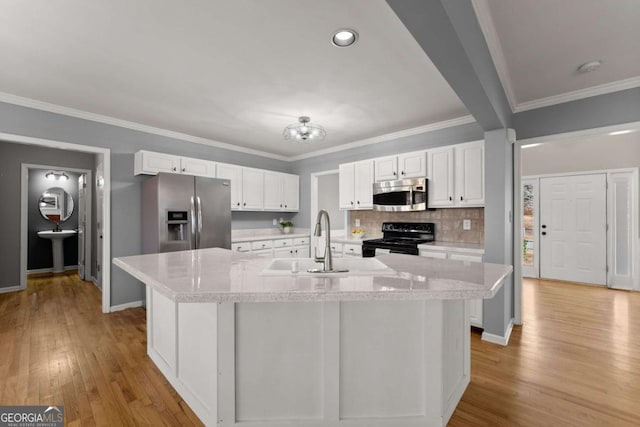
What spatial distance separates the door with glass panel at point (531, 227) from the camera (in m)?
5.65

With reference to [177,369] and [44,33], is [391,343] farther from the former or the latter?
[44,33]

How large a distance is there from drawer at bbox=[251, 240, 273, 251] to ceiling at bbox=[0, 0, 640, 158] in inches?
76.2

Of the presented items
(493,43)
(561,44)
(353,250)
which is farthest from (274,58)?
(353,250)

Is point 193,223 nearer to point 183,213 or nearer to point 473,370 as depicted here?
point 183,213

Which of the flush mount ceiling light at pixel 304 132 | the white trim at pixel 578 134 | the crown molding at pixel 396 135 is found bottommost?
the white trim at pixel 578 134

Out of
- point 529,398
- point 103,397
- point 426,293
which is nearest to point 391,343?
point 426,293

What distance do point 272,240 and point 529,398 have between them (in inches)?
149

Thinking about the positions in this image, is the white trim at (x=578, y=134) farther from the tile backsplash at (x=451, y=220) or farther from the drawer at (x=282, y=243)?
the drawer at (x=282, y=243)

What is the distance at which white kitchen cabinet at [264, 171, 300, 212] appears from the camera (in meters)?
5.21

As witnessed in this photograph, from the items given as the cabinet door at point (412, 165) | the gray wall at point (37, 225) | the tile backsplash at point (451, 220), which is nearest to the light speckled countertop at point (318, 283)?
the tile backsplash at point (451, 220)

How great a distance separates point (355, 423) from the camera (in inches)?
59.2

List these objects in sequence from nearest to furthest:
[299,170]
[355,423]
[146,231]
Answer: [355,423], [146,231], [299,170]

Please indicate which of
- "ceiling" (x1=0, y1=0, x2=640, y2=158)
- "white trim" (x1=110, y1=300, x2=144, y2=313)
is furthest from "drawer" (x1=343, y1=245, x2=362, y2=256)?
"white trim" (x1=110, y1=300, x2=144, y2=313)

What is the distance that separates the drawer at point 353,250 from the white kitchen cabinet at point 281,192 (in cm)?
164
